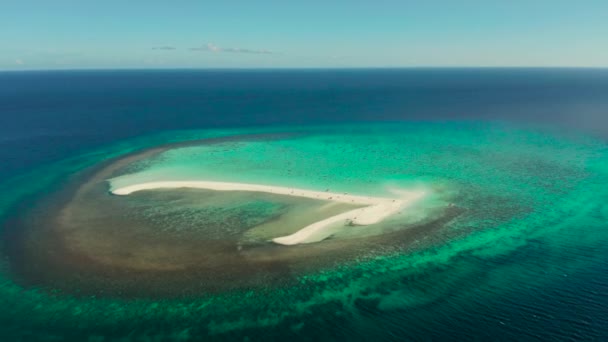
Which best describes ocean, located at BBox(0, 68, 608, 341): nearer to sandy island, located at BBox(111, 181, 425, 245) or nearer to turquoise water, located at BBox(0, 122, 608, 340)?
turquoise water, located at BBox(0, 122, 608, 340)

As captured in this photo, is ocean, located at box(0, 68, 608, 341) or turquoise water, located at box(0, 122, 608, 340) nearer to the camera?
turquoise water, located at box(0, 122, 608, 340)

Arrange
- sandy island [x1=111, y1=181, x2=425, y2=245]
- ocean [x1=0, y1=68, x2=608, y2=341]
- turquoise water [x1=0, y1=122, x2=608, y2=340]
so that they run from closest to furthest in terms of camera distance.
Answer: turquoise water [x1=0, y1=122, x2=608, y2=340] → ocean [x1=0, y1=68, x2=608, y2=341] → sandy island [x1=111, y1=181, x2=425, y2=245]

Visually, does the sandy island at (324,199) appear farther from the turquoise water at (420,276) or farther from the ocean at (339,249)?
the turquoise water at (420,276)

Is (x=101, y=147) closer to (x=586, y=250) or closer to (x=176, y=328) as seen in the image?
(x=176, y=328)

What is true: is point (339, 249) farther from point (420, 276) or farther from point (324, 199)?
point (324, 199)

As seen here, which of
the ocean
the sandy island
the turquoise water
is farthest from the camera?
the sandy island

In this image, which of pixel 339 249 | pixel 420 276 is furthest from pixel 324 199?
pixel 420 276

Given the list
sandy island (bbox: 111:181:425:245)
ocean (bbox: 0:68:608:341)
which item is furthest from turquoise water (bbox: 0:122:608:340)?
sandy island (bbox: 111:181:425:245)
